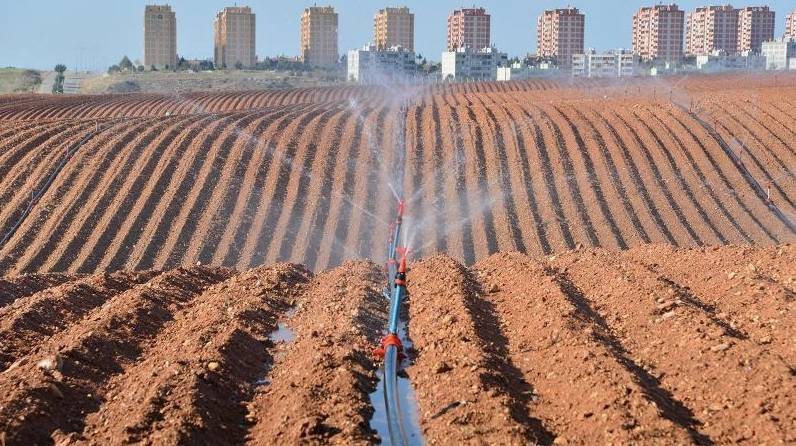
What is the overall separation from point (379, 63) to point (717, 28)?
6834 centimetres

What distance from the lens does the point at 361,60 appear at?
97000 mm

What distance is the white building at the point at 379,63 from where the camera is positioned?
95.0m

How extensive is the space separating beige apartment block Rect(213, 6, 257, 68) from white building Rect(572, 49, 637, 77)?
3704 cm

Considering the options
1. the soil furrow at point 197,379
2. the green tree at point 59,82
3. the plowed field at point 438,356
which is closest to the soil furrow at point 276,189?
the plowed field at point 438,356

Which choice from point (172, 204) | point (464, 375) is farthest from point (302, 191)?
point (464, 375)

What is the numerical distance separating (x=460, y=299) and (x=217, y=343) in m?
2.85

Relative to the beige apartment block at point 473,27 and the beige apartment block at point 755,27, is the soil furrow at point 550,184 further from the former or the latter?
the beige apartment block at point 755,27

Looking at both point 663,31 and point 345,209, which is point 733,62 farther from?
point 345,209

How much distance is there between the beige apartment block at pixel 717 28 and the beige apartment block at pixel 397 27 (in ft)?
130

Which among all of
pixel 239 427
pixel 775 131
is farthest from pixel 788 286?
pixel 775 131

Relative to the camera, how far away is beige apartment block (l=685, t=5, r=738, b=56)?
145375 millimetres

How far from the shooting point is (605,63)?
11381cm

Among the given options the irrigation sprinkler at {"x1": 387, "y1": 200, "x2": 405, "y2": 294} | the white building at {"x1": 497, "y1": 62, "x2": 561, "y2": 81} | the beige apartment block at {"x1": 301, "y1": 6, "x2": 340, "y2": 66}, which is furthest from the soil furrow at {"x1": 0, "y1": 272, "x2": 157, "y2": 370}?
the beige apartment block at {"x1": 301, "y1": 6, "x2": 340, "y2": 66}

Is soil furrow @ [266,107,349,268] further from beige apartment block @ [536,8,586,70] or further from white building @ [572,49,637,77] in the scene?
beige apartment block @ [536,8,586,70]
